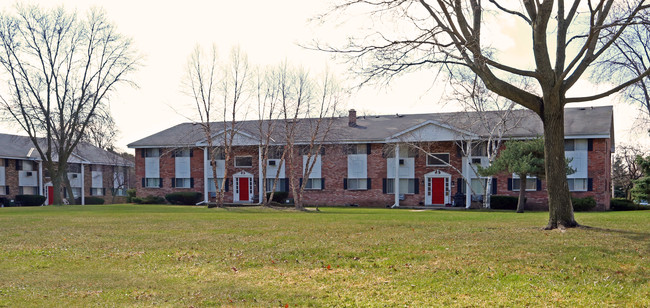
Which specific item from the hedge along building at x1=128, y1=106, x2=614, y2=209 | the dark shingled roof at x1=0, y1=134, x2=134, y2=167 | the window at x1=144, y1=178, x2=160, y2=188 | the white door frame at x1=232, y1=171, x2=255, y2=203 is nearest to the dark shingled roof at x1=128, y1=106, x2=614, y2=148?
the hedge along building at x1=128, y1=106, x2=614, y2=209

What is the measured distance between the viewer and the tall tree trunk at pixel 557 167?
550 inches

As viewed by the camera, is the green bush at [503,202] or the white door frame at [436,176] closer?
the green bush at [503,202]

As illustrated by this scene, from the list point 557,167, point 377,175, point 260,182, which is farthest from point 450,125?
point 557,167

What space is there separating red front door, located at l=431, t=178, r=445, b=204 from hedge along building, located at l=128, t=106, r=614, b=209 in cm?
7

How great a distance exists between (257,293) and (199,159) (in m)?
36.7

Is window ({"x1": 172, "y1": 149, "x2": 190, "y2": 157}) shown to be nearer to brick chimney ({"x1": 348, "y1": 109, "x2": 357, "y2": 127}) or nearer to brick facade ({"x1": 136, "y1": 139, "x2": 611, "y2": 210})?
brick facade ({"x1": 136, "y1": 139, "x2": 611, "y2": 210})

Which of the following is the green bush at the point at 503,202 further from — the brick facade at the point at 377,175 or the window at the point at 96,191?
the window at the point at 96,191

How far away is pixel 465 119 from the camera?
36594 millimetres

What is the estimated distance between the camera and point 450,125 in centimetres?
3553

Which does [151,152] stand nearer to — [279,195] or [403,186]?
[279,195]

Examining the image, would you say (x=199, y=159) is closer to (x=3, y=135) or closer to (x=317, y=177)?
(x=317, y=177)

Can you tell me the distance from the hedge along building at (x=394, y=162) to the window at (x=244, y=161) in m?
0.08

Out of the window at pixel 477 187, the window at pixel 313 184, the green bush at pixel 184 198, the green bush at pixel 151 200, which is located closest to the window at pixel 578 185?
the window at pixel 477 187

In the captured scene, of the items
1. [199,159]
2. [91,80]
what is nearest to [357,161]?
[199,159]
